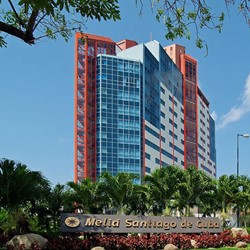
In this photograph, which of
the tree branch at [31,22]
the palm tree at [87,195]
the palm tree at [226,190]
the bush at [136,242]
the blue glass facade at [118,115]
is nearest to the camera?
the tree branch at [31,22]

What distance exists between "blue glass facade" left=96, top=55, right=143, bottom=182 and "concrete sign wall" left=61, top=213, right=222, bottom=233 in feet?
190

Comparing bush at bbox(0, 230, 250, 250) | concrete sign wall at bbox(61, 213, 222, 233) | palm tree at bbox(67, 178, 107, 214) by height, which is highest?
palm tree at bbox(67, 178, 107, 214)

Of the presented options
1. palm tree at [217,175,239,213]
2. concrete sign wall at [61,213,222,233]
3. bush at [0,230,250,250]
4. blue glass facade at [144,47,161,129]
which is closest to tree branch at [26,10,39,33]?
bush at [0,230,250,250]

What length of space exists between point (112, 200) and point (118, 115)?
2244 inches

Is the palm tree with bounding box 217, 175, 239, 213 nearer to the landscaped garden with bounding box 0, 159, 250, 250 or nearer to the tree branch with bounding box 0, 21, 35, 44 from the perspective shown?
the landscaped garden with bounding box 0, 159, 250, 250

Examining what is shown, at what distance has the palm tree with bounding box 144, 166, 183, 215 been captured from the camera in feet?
106

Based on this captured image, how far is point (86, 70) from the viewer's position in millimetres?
87812

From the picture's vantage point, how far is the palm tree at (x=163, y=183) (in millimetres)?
32250

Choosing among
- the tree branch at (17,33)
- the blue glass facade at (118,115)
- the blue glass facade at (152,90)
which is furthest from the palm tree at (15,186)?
the blue glass facade at (152,90)

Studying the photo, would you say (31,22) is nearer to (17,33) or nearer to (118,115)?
(17,33)

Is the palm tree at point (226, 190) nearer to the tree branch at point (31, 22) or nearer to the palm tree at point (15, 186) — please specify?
the palm tree at point (15, 186)

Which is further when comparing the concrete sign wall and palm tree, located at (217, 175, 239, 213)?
palm tree, located at (217, 175, 239, 213)

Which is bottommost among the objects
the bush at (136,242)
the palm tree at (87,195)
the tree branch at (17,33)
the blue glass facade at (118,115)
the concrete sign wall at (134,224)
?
the bush at (136,242)

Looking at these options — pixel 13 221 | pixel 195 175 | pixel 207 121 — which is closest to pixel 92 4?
pixel 13 221
